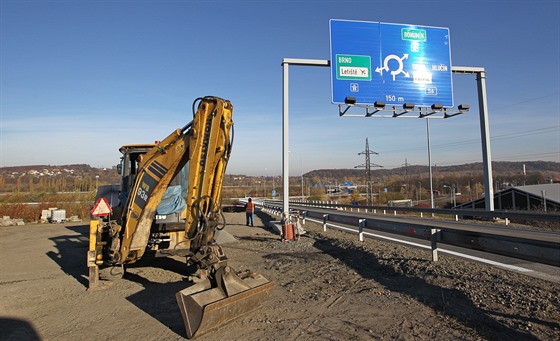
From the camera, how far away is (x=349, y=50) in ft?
48.9

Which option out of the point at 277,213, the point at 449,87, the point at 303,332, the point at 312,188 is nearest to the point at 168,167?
the point at 303,332

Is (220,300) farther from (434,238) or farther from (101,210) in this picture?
(101,210)

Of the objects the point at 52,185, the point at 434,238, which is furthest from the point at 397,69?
the point at 52,185

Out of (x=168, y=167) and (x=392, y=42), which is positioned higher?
(x=392, y=42)

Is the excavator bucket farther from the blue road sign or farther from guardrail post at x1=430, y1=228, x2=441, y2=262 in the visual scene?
the blue road sign

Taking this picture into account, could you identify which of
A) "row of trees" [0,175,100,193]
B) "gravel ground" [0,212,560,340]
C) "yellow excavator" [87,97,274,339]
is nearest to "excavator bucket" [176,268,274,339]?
"yellow excavator" [87,97,274,339]

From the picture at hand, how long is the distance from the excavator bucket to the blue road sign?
1079cm

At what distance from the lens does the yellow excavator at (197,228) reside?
4.74 meters

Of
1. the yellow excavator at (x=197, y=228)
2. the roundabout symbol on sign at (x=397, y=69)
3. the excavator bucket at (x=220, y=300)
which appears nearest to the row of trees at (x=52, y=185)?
the roundabout symbol on sign at (x=397, y=69)

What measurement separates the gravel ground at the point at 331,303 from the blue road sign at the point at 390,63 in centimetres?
783

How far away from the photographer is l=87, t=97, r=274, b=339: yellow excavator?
4.74 metres

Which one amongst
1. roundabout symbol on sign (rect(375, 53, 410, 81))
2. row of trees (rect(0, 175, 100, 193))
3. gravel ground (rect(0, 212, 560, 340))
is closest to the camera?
gravel ground (rect(0, 212, 560, 340))

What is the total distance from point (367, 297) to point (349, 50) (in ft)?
37.7

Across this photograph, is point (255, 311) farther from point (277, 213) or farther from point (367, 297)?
point (277, 213)
